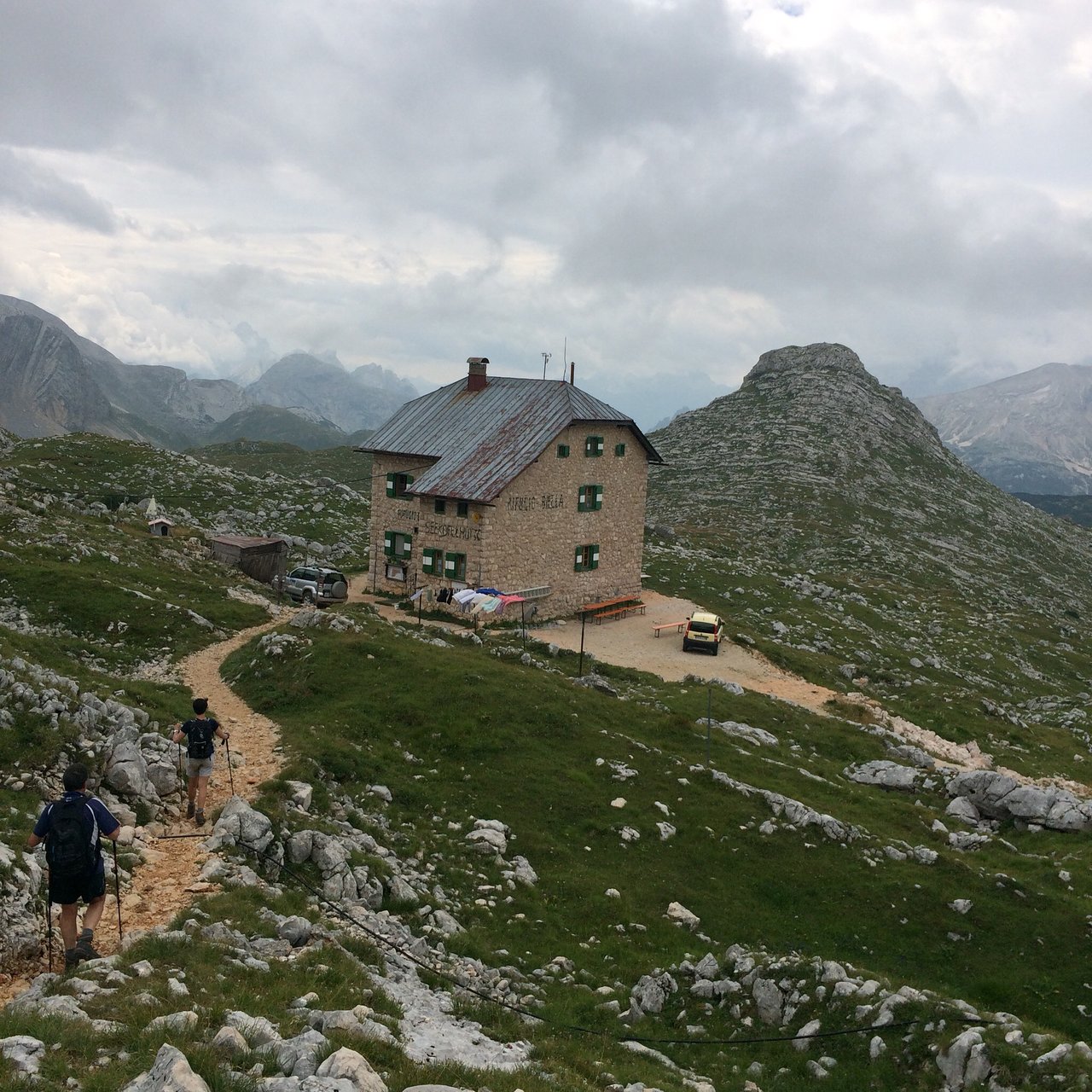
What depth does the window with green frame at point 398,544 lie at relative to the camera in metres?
47.5

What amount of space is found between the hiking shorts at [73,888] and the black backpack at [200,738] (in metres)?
5.34

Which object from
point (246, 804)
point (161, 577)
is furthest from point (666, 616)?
point (246, 804)

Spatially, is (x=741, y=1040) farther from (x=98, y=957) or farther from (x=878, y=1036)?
(x=98, y=957)

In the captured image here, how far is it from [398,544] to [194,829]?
31441 millimetres

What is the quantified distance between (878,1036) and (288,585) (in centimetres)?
3672

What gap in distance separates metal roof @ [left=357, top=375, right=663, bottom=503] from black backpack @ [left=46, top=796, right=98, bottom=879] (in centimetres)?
3107

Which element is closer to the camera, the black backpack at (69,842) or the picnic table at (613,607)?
the black backpack at (69,842)

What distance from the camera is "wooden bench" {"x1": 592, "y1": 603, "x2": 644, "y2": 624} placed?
49125mm

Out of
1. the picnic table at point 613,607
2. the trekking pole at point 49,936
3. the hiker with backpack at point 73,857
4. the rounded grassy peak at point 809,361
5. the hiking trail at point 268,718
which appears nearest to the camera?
the trekking pole at point 49,936

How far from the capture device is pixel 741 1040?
48.2ft

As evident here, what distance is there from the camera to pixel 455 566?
44219 millimetres

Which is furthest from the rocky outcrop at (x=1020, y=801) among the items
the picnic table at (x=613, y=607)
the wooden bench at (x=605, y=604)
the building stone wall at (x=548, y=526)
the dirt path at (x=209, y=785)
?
the wooden bench at (x=605, y=604)

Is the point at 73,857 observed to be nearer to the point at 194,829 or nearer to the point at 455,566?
the point at 194,829

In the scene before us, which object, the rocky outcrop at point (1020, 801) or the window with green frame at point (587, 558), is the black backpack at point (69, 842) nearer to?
the rocky outcrop at point (1020, 801)
